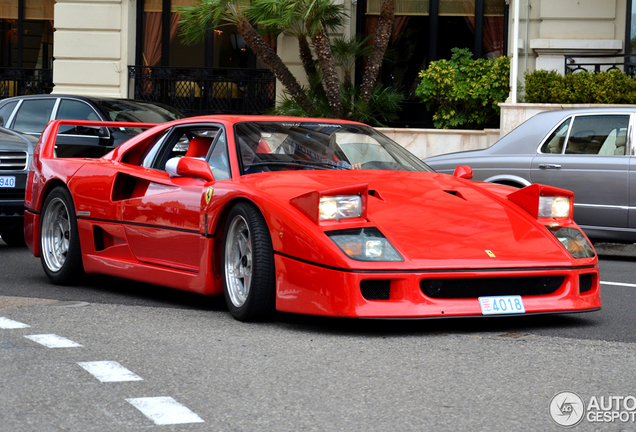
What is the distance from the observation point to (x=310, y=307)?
494 centimetres

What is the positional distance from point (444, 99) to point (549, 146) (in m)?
7.60

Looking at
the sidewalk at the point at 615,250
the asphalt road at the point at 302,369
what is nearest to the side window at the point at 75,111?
the sidewalk at the point at 615,250

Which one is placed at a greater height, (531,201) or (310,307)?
(531,201)

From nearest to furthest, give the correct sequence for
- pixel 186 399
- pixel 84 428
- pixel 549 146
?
pixel 84 428
pixel 186 399
pixel 549 146

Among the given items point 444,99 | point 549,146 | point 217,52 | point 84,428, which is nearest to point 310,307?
point 84,428

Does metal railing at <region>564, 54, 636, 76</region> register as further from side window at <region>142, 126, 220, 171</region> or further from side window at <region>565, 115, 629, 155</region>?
side window at <region>142, 126, 220, 171</region>

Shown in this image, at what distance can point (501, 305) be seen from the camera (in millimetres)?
4977

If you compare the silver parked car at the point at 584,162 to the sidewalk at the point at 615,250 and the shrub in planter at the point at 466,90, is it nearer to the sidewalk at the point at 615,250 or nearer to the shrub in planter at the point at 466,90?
the sidewalk at the point at 615,250

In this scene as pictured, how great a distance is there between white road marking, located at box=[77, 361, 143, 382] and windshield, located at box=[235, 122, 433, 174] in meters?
1.73

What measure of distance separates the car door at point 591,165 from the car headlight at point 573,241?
139 inches

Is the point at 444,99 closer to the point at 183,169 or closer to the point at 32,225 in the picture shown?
the point at 32,225

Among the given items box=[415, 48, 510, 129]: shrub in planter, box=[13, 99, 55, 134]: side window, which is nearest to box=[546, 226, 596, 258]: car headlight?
box=[13, 99, 55, 134]: side window

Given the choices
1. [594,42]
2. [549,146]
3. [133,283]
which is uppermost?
[594,42]

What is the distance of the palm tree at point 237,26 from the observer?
1555 centimetres
